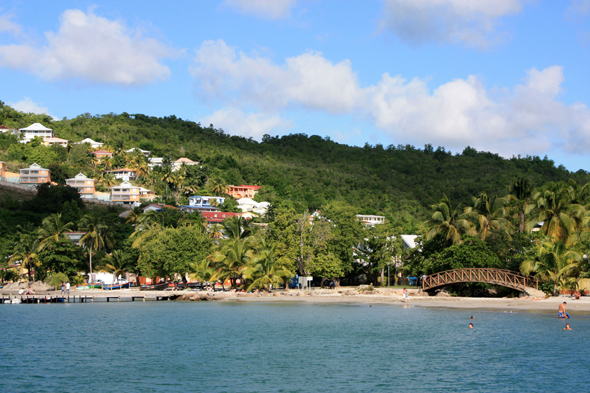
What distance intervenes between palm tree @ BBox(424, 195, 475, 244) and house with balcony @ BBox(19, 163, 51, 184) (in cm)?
9976

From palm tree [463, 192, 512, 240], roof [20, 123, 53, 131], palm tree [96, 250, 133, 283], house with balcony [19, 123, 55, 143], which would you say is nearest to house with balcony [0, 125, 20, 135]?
house with balcony [19, 123, 55, 143]

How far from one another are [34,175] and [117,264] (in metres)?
60.3

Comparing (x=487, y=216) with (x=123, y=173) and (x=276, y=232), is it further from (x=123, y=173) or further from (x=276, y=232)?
(x=123, y=173)

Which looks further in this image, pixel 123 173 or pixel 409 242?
pixel 123 173

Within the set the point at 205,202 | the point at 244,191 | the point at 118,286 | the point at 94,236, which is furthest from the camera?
the point at 244,191

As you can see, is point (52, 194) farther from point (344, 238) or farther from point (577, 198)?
point (577, 198)

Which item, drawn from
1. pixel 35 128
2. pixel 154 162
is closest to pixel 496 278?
pixel 154 162

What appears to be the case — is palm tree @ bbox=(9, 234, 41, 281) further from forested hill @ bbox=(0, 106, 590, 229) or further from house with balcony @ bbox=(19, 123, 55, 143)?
house with balcony @ bbox=(19, 123, 55, 143)

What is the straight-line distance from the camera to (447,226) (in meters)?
54.8

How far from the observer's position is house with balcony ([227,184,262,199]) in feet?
488

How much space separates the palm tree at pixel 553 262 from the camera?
4734 centimetres

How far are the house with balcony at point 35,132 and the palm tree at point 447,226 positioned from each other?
129036 mm

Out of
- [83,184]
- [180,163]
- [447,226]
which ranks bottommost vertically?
[447,226]

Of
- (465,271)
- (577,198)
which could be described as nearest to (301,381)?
(465,271)
